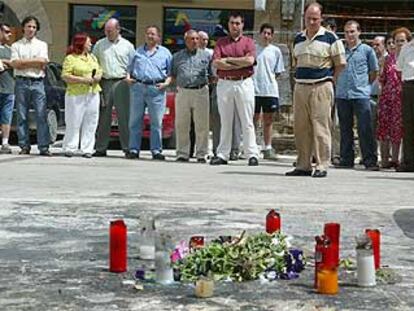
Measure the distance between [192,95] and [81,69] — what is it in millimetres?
1551

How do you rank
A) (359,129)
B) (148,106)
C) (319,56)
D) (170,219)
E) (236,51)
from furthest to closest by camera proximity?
(148,106)
(359,129)
(236,51)
(319,56)
(170,219)

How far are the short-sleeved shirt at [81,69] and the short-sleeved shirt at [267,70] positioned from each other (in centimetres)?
222

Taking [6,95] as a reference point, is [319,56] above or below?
above

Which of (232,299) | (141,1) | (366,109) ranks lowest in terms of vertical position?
(232,299)

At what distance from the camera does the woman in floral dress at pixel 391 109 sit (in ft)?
39.8

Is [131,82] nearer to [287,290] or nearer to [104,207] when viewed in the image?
[104,207]

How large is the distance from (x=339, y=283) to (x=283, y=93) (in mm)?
11247

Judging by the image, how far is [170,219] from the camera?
6684 mm

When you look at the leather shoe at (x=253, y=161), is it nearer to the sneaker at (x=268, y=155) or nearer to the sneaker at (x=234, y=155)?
the sneaker at (x=234, y=155)

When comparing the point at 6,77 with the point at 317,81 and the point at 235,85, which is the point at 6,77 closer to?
the point at 235,85

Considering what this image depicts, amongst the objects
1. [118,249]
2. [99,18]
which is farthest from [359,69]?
[99,18]

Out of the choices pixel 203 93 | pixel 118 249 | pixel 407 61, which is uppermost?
pixel 407 61

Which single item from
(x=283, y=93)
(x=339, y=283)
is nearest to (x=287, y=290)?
(x=339, y=283)

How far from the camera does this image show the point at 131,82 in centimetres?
1253
